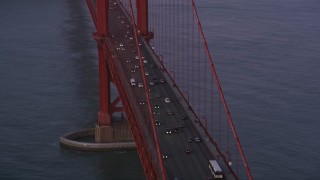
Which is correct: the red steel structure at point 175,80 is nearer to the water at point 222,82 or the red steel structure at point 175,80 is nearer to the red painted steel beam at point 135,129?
the red painted steel beam at point 135,129

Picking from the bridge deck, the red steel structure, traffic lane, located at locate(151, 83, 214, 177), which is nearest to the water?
the red steel structure

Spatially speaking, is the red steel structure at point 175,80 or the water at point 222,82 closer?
the red steel structure at point 175,80

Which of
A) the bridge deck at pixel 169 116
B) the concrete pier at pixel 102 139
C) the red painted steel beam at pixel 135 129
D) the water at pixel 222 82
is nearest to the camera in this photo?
the red painted steel beam at pixel 135 129

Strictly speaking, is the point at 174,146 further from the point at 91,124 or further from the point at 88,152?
the point at 91,124

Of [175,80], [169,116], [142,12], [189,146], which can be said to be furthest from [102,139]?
[189,146]

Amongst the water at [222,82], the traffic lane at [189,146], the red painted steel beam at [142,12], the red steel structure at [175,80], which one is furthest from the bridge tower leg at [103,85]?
the traffic lane at [189,146]

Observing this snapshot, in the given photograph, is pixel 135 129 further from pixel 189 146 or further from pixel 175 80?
pixel 175 80

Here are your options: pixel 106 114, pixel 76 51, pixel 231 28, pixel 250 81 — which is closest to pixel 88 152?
pixel 106 114

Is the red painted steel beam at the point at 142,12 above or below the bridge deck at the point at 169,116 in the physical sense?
above
